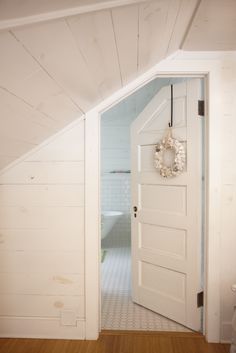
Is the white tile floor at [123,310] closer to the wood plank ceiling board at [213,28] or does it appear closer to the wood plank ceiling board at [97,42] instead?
the wood plank ceiling board at [97,42]

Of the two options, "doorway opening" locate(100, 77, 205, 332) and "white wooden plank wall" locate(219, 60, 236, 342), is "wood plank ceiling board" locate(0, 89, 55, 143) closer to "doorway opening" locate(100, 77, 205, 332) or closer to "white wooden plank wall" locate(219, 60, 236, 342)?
"doorway opening" locate(100, 77, 205, 332)

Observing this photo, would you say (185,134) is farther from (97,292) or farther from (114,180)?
(114,180)

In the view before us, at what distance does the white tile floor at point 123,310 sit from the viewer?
2.00 m

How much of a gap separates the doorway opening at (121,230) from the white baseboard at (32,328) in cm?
36

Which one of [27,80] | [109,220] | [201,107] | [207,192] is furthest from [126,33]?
[109,220]

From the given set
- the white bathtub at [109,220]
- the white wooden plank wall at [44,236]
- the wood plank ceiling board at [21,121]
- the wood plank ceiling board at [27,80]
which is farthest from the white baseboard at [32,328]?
the white bathtub at [109,220]

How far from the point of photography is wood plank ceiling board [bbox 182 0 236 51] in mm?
1242

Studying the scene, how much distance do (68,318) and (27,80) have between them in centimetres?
166

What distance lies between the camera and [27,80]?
843mm

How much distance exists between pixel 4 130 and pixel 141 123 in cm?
134

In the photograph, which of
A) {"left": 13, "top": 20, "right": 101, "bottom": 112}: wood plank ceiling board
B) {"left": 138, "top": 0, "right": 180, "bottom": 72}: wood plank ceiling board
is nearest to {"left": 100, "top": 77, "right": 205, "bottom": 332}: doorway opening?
{"left": 138, "top": 0, "right": 180, "bottom": 72}: wood plank ceiling board

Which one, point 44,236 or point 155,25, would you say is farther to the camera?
point 44,236

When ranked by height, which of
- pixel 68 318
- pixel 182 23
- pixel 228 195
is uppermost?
pixel 182 23

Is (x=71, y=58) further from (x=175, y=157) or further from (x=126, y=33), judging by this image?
(x=175, y=157)
